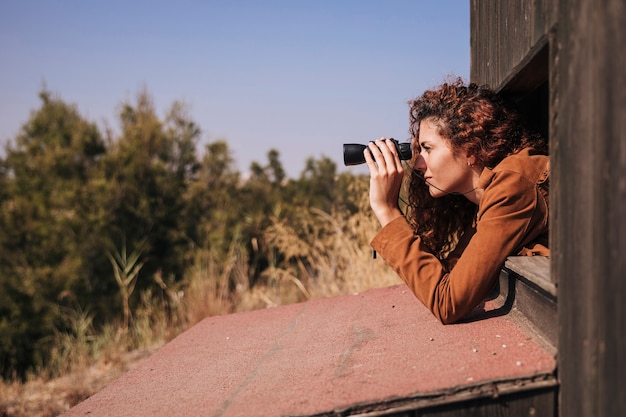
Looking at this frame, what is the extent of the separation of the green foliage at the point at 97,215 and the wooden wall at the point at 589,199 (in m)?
10.0

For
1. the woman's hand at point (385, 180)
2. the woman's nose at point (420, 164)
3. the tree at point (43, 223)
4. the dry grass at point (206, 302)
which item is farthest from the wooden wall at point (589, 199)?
the tree at point (43, 223)

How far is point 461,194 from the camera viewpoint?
8.39 feet

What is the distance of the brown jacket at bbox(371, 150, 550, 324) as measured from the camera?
1977 millimetres

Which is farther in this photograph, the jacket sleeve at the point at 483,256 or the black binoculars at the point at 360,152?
the black binoculars at the point at 360,152

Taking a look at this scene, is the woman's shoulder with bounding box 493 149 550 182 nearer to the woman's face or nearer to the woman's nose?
the woman's face

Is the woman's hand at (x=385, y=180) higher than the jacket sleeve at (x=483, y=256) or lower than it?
higher

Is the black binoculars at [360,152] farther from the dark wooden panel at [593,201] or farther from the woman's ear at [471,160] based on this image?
the dark wooden panel at [593,201]

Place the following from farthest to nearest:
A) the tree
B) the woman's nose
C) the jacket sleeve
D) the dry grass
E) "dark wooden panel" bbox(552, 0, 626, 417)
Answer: the tree, the dry grass, the woman's nose, the jacket sleeve, "dark wooden panel" bbox(552, 0, 626, 417)

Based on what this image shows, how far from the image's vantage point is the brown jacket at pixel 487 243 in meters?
1.98

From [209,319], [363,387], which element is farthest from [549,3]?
[209,319]

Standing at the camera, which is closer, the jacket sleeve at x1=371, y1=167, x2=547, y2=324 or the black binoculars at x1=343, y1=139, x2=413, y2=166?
the jacket sleeve at x1=371, y1=167, x2=547, y2=324

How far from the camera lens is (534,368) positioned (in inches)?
60.7

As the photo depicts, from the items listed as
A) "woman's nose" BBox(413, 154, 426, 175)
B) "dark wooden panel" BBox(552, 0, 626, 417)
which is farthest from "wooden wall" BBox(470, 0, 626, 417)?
"woman's nose" BBox(413, 154, 426, 175)

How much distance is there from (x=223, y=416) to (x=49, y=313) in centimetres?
1151
